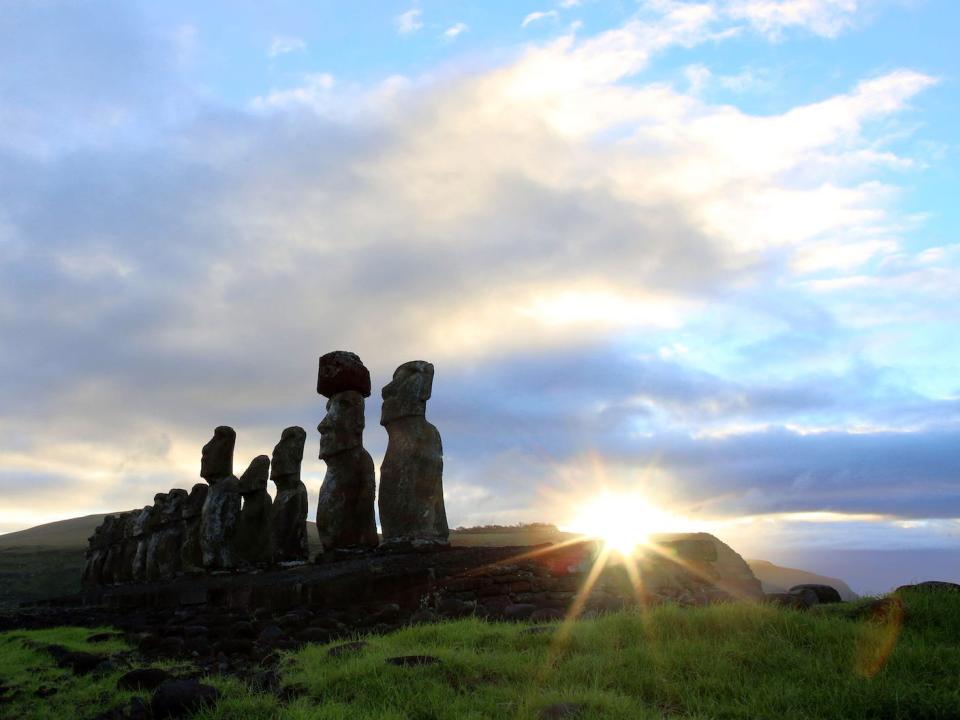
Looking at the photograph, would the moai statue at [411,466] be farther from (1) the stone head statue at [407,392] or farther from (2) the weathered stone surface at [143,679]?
(2) the weathered stone surface at [143,679]

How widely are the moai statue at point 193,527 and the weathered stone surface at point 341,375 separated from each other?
738cm

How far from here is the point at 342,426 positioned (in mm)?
15578

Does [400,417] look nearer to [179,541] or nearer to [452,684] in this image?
[452,684]

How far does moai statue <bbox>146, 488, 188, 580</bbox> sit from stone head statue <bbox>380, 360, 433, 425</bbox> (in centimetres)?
1174

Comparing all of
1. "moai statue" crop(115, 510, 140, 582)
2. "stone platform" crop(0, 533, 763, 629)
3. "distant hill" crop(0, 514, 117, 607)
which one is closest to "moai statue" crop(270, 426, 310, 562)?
"stone platform" crop(0, 533, 763, 629)

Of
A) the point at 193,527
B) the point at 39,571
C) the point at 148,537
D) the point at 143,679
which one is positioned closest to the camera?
the point at 143,679

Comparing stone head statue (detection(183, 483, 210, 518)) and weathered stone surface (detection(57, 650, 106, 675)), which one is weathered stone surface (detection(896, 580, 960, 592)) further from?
stone head statue (detection(183, 483, 210, 518))

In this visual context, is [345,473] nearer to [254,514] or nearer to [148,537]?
[254,514]

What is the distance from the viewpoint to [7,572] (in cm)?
4028

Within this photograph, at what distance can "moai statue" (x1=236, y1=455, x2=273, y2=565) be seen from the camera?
18938 millimetres

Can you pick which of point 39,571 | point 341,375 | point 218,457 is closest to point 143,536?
point 218,457

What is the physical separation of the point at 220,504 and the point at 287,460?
9.97ft

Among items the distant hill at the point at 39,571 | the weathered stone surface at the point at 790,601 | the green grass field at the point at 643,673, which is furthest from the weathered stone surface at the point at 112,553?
the weathered stone surface at the point at 790,601

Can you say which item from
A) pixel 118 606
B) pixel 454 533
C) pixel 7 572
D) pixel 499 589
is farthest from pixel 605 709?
pixel 7 572
